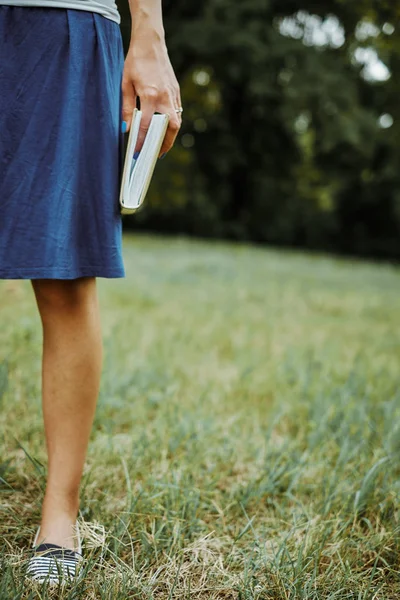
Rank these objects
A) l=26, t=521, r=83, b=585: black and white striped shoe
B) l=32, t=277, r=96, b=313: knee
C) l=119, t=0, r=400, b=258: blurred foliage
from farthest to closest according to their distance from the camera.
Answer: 1. l=119, t=0, r=400, b=258: blurred foliage
2. l=32, t=277, r=96, b=313: knee
3. l=26, t=521, r=83, b=585: black and white striped shoe

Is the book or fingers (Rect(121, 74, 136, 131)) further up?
fingers (Rect(121, 74, 136, 131))

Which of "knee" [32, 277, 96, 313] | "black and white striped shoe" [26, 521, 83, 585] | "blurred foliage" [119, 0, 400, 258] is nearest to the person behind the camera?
"black and white striped shoe" [26, 521, 83, 585]

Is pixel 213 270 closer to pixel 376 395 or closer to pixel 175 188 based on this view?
pixel 376 395

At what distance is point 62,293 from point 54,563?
517mm

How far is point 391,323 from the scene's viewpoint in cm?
479

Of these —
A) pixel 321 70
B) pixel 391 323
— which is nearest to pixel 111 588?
pixel 391 323

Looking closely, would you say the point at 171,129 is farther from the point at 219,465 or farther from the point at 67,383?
the point at 219,465

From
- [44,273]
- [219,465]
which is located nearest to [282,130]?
[219,465]

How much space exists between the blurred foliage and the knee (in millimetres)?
7235

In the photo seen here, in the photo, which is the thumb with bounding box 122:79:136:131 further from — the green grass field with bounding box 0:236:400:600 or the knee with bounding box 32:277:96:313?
the green grass field with bounding box 0:236:400:600

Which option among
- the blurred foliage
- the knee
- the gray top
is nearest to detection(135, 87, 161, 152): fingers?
the gray top

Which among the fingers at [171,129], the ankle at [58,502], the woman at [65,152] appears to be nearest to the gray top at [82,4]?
the woman at [65,152]

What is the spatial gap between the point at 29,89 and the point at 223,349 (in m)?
2.24

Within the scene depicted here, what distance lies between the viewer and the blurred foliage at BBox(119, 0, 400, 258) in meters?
13.1
